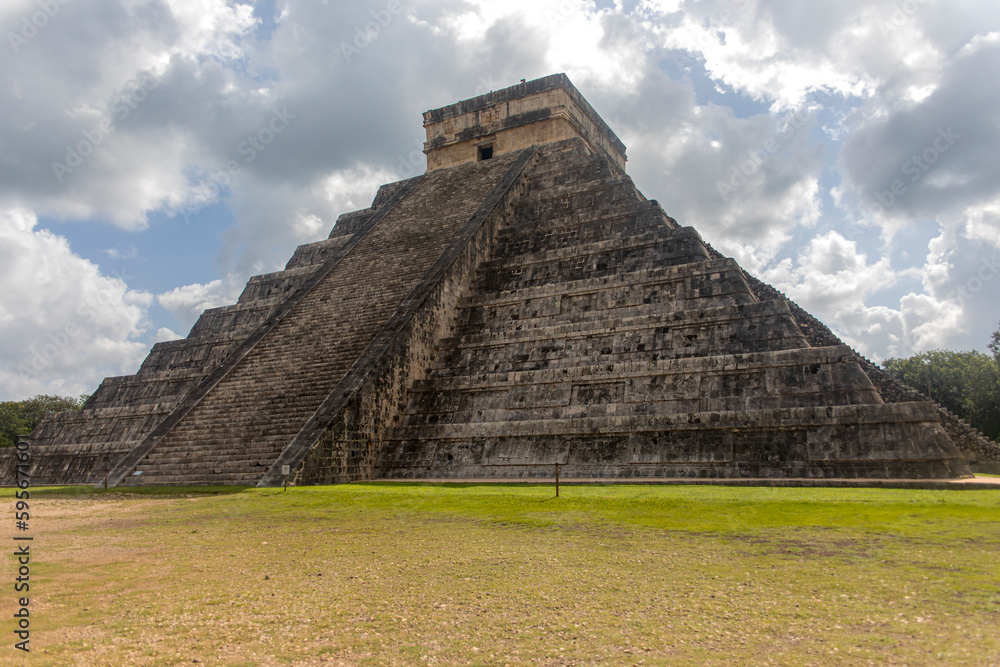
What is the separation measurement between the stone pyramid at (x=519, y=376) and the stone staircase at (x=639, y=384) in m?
0.03

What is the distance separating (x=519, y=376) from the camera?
36.8 feet

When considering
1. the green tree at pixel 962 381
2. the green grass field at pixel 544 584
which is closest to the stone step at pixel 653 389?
the green grass field at pixel 544 584

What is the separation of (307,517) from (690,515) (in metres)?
3.83

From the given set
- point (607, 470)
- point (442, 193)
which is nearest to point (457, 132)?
point (442, 193)

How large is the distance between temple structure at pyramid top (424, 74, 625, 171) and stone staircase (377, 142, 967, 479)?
20.1ft

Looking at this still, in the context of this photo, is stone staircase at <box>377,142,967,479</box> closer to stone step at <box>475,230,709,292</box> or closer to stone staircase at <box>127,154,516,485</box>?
stone step at <box>475,230,709,292</box>

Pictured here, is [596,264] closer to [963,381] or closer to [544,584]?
[544,584]

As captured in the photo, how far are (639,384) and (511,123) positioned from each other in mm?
12124

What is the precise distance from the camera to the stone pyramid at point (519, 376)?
8922 mm

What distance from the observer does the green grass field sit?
9.82 ft

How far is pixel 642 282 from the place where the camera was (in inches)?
470

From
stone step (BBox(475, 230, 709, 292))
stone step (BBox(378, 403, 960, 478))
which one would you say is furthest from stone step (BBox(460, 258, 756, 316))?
stone step (BBox(378, 403, 960, 478))

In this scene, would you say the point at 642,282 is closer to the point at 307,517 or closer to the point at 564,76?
the point at 307,517

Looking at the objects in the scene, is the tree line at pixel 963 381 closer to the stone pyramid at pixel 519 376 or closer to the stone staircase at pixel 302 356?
the stone pyramid at pixel 519 376
